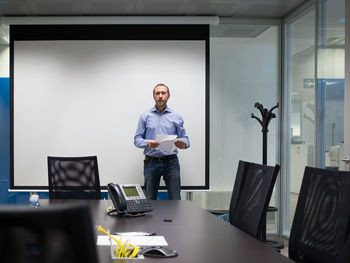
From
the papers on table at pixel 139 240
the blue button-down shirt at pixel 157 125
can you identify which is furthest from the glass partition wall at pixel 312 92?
the papers on table at pixel 139 240

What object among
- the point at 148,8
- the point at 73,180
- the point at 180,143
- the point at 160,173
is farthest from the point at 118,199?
the point at 148,8

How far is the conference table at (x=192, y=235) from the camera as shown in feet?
6.42

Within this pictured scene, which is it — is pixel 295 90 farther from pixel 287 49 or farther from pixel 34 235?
pixel 34 235

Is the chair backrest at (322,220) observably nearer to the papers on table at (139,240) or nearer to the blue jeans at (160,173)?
the papers on table at (139,240)

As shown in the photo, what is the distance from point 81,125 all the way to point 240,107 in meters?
2.15

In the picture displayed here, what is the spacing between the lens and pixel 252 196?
3.02 metres

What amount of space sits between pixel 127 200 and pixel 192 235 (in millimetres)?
792

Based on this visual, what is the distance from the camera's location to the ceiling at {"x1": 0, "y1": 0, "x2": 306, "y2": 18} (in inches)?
223

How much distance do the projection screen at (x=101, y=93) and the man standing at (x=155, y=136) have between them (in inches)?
16.9

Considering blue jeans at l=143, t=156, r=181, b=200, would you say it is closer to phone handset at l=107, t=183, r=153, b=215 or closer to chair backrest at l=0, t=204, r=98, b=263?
phone handset at l=107, t=183, r=153, b=215

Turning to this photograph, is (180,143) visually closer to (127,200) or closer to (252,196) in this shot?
(127,200)

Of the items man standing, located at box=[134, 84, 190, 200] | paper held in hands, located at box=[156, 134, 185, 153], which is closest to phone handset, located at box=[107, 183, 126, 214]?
paper held in hands, located at box=[156, 134, 185, 153]

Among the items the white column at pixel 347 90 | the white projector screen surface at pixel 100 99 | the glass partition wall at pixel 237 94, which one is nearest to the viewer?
the white column at pixel 347 90

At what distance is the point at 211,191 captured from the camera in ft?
21.3
